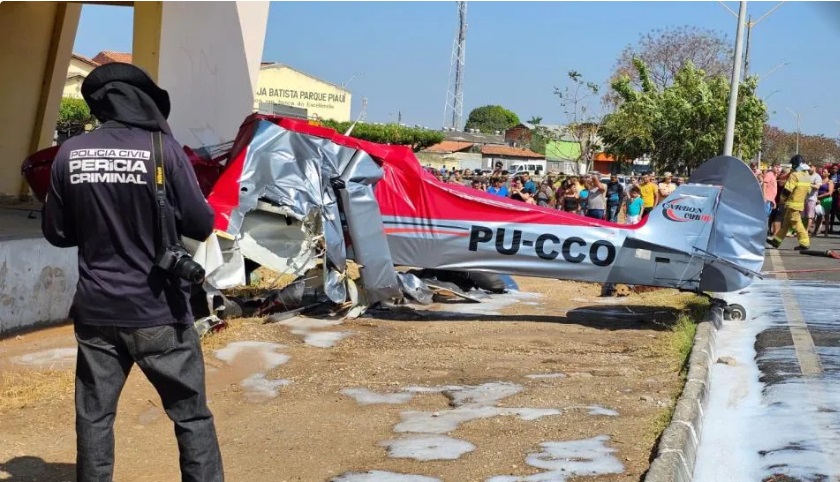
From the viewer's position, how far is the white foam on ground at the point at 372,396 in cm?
663

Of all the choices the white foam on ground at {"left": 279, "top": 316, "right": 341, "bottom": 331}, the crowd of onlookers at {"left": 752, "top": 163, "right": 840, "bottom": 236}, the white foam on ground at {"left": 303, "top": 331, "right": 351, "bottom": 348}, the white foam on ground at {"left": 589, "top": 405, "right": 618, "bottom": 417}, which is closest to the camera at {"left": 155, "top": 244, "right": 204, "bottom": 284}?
Result: the white foam on ground at {"left": 589, "top": 405, "right": 618, "bottom": 417}

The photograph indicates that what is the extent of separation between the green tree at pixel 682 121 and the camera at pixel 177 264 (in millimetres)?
38170

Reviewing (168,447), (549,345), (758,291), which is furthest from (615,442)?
(758,291)

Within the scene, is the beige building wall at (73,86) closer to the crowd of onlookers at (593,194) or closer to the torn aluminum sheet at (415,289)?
the crowd of onlookers at (593,194)

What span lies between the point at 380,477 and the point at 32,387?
318 cm

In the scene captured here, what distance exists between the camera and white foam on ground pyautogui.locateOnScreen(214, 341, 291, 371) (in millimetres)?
8022

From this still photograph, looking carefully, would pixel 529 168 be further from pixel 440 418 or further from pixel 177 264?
→ pixel 177 264

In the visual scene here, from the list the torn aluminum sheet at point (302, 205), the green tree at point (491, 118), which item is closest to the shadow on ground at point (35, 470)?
the torn aluminum sheet at point (302, 205)

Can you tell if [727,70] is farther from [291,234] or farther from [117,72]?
[117,72]

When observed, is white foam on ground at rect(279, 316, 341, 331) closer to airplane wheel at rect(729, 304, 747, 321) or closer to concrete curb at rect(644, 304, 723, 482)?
concrete curb at rect(644, 304, 723, 482)

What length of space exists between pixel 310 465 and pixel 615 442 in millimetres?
1826

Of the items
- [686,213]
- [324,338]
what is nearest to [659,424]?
[324,338]

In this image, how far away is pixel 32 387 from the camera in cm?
669

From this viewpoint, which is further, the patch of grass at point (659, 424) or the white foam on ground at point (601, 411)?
the white foam on ground at point (601, 411)
